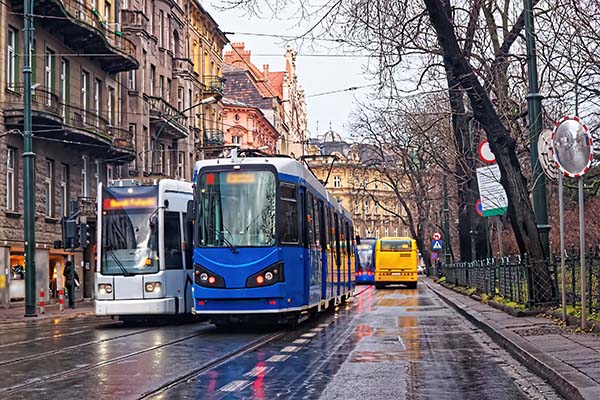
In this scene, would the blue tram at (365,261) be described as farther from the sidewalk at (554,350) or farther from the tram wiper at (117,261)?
the sidewalk at (554,350)

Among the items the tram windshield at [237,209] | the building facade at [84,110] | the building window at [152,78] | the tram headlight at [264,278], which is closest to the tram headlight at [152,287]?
the tram windshield at [237,209]

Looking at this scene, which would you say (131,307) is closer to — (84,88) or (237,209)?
(237,209)

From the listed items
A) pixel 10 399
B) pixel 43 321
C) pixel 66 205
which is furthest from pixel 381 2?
pixel 66 205

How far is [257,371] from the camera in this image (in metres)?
11.6

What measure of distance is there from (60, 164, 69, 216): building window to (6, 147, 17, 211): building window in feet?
14.7

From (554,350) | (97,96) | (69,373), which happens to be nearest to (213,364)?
(69,373)

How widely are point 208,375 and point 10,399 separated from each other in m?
2.62

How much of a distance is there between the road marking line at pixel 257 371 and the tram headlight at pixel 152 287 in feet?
29.4

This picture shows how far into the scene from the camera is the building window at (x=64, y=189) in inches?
1496

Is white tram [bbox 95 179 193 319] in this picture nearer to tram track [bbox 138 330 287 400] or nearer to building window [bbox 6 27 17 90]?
tram track [bbox 138 330 287 400]

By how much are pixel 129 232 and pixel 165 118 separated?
2901 cm

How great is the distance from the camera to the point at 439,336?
1711 cm

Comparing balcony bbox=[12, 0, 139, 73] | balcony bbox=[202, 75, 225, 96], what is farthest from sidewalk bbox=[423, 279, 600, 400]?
balcony bbox=[202, 75, 225, 96]

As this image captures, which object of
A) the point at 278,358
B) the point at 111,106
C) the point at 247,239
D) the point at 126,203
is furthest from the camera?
the point at 111,106
